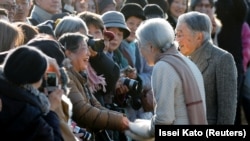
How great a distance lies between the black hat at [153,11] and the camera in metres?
10.6

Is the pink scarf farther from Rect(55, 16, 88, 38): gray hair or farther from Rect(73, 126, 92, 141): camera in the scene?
Rect(55, 16, 88, 38): gray hair

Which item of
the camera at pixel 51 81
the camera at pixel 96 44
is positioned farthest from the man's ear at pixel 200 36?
the camera at pixel 51 81

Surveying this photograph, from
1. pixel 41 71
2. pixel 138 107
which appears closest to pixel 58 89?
pixel 41 71

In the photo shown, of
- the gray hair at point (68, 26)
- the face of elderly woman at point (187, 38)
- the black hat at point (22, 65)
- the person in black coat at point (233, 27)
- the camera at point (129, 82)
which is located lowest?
the person in black coat at point (233, 27)

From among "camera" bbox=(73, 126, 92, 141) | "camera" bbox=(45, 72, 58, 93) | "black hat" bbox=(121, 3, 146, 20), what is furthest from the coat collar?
"black hat" bbox=(121, 3, 146, 20)

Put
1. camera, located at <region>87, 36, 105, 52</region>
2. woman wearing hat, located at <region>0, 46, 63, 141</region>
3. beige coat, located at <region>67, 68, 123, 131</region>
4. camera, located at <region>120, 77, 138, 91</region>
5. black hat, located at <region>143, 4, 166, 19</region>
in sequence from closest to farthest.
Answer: woman wearing hat, located at <region>0, 46, 63, 141</region>, beige coat, located at <region>67, 68, 123, 131</region>, camera, located at <region>87, 36, 105, 52</region>, camera, located at <region>120, 77, 138, 91</region>, black hat, located at <region>143, 4, 166, 19</region>

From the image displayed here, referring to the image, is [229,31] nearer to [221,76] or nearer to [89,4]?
[89,4]

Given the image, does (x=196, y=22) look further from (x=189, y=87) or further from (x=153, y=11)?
(x=153, y=11)

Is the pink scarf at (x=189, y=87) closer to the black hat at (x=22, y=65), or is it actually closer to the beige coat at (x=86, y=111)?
the beige coat at (x=86, y=111)

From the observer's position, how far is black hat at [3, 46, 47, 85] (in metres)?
4.87

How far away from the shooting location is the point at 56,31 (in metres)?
7.09

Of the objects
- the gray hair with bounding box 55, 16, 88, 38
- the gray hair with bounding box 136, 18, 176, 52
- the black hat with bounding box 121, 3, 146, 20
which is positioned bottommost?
the black hat with bounding box 121, 3, 146, 20

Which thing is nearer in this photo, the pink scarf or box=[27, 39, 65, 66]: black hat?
box=[27, 39, 65, 66]: black hat

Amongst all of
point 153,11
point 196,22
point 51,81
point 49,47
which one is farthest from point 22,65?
point 153,11
